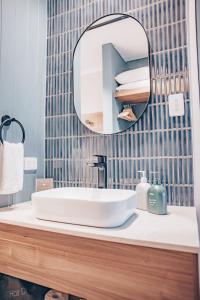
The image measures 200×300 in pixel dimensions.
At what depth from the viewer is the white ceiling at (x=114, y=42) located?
4.00 feet

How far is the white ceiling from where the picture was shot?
4.00 ft

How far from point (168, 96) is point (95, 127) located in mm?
454

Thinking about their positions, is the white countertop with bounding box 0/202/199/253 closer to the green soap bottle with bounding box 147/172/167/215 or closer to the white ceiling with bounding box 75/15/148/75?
the green soap bottle with bounding box 147/172/167/215

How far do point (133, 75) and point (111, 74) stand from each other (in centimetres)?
14

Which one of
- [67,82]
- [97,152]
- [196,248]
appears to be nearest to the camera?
[196,248]

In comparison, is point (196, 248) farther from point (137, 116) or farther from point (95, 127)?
point (95, 127)

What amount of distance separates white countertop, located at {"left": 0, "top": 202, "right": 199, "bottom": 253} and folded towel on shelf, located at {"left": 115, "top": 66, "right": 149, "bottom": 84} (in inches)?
28.7

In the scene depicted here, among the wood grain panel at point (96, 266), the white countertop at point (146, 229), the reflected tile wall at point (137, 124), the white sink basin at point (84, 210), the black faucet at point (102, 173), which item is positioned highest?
the reflected tile wall at point (137, 124)

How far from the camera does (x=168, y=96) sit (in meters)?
1.14

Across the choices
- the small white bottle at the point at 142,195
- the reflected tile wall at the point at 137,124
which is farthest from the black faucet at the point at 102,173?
the small white bottle at the point at 142,195

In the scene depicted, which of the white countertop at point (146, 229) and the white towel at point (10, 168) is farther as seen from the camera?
the white towel at point (10, 168)

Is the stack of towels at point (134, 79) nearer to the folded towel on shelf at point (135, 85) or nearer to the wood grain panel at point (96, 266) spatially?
the folded towel on shelf at point (135, 85)

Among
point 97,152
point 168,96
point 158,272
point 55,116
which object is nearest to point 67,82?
point 55,116

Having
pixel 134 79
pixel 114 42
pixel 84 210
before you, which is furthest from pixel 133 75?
pixel 84 210
